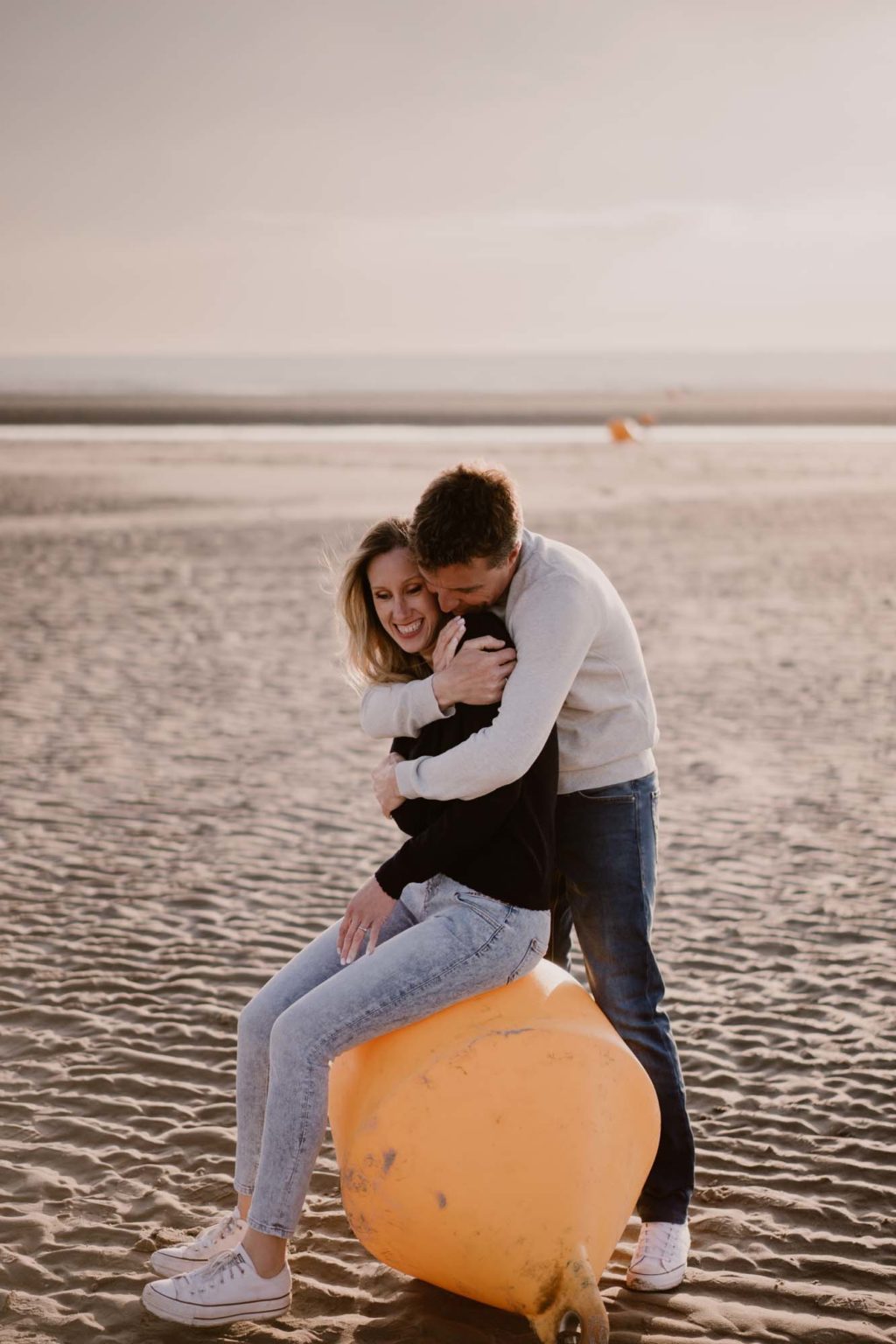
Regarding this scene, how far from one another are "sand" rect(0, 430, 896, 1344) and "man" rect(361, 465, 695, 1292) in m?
0.67

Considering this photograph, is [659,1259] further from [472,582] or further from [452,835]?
[472,582]

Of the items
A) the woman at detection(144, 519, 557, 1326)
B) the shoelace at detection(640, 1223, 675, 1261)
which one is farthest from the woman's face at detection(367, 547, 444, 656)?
the shoelace at detection(640, 1223, 675, 1261)

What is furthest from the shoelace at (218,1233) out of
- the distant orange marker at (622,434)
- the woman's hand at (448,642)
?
the distant orange marker at (622,434)

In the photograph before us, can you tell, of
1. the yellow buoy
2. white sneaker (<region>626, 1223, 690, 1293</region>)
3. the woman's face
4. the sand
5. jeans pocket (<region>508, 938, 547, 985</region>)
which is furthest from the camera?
the sand

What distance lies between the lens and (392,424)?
62.7 metres

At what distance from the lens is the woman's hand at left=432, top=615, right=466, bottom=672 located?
13.9ft

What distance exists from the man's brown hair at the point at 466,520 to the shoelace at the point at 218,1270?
2.15 metres

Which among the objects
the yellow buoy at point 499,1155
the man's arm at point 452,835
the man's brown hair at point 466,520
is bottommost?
the yellow buoy at point 499,1155

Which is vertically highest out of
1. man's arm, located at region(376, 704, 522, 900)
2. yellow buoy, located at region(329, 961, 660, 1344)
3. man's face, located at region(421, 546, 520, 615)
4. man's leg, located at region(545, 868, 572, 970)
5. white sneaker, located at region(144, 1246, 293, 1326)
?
man's face, located at region(421, 546, 520, 615)

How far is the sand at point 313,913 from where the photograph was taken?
15.2ft

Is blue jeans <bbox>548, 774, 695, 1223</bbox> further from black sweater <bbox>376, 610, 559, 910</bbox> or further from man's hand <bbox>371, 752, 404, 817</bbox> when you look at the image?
man's hand <bbox>371, 752, 404, 817</bbox>

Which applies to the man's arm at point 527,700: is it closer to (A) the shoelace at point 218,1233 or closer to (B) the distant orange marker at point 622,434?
(A) the shoelace at point 218,1233

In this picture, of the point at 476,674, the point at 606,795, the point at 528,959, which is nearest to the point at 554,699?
the point at 476,674

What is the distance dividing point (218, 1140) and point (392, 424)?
58.7 meters
